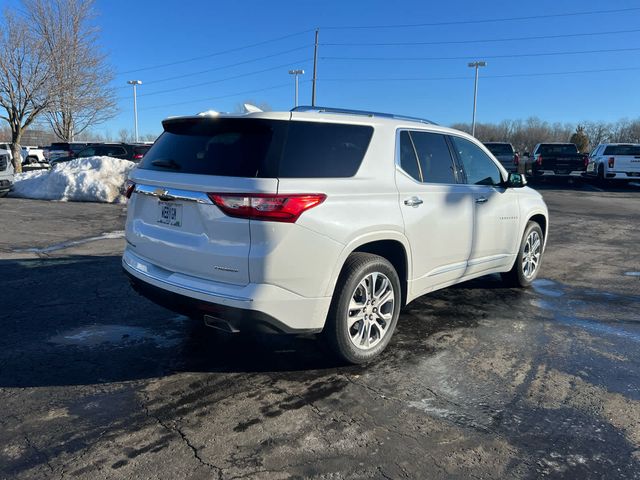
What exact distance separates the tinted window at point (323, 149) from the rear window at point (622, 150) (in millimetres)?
23557

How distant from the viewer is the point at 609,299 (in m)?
5.94

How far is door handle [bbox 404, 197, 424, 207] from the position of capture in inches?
162

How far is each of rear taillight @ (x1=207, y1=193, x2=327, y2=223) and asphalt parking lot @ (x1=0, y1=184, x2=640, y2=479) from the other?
1.23m

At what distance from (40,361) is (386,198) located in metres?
2.93

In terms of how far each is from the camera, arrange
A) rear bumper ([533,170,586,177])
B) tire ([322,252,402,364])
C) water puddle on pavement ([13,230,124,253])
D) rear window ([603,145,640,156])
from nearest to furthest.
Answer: tire ([322,252,402,364]) → water puddle on pavement ([13,230,124,253]) → rear window ([603,145,640,156]) → rear bumper ([533,170,586,177])

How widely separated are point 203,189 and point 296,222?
0.66 meters

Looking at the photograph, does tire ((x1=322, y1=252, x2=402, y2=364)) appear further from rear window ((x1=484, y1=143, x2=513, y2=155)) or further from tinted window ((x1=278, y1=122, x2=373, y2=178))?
rear window ((x1=484, y1=143, x2=513, y2=155))

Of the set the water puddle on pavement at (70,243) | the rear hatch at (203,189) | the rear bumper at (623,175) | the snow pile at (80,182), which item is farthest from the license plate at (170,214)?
the rear bumper at (623,175)

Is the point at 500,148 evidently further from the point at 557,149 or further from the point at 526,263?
the point at 526,263

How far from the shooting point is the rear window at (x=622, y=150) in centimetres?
2294

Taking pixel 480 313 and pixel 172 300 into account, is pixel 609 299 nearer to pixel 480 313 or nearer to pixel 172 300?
pixel 480 313

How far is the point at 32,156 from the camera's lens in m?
38.1

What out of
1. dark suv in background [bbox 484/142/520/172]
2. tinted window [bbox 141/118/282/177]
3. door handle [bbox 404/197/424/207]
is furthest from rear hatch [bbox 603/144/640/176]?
tinted window [bbox 141/118/282/177]

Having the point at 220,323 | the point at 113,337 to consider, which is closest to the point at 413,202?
the point at 220,323
